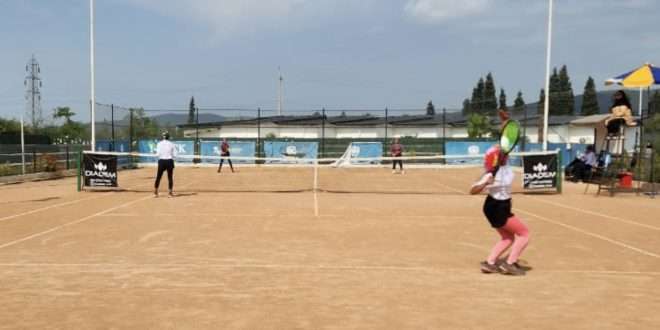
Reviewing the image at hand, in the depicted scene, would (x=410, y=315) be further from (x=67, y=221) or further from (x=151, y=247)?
(x=67, y=221)

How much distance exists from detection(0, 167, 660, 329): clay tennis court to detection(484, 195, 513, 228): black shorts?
0.65m

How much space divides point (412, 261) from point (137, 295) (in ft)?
11.7

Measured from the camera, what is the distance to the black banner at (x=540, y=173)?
58.7 ft

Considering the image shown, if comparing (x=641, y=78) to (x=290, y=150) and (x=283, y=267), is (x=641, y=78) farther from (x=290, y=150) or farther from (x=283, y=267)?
(x=290, y=150)

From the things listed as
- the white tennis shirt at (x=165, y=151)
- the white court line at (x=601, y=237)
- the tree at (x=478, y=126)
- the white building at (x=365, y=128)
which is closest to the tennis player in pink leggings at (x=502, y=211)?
the white court line at (x=601, y=237)

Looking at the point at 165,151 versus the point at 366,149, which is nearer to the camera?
the point at 165,151

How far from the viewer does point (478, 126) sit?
189 ft

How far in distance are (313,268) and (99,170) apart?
41.8 ft

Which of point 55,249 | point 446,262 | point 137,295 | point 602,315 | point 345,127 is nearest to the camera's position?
point 602,315

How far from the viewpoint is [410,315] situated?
5301 mm

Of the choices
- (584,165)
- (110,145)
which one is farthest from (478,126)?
(110,145)

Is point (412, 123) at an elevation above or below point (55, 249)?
above

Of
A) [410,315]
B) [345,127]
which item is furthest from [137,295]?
[345,127]

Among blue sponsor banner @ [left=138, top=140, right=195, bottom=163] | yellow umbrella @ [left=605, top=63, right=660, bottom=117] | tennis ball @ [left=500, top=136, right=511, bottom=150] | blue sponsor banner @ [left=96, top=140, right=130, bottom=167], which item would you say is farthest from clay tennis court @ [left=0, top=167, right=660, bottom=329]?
blue sponsor banner @ [left=138, top=140, right=195, bottom=163]
